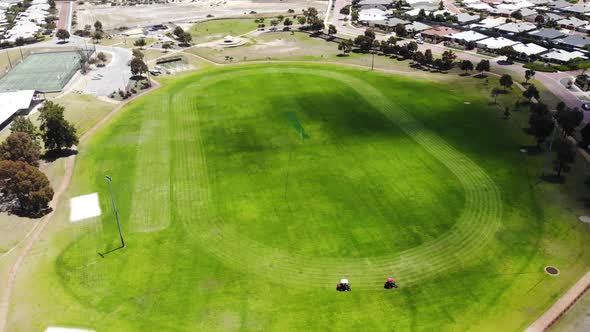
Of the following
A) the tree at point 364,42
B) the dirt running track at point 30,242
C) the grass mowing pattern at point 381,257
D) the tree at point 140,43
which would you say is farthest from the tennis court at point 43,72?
the tree at point 364,42

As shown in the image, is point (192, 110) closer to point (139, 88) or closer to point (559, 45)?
point (139, 88)

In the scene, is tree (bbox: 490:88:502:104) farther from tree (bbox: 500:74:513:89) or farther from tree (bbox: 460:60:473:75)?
tree (bbox: 460:60:473:75)

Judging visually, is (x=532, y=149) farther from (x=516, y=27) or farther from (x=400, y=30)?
(x=516, y=27)

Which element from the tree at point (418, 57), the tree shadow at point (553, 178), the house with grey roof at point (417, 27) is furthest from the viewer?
the house with grey roof at point (417, 27)

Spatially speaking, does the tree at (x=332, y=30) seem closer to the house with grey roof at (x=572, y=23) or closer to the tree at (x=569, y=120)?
the house with grey roof at (x=572, y=23)

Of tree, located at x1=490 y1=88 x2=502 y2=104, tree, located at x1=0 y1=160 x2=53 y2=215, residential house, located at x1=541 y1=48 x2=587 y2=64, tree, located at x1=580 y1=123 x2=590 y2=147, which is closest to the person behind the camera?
tree, located at x1=0 y1=160 x2=53 y2=215

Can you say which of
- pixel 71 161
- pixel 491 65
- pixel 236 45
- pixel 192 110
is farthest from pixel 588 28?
pixel 71 161

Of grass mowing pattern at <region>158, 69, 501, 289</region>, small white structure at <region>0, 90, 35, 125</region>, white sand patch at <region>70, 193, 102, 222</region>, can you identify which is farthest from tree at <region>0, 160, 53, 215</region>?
small white structure at <region>0, 90, 35, 125</region>
